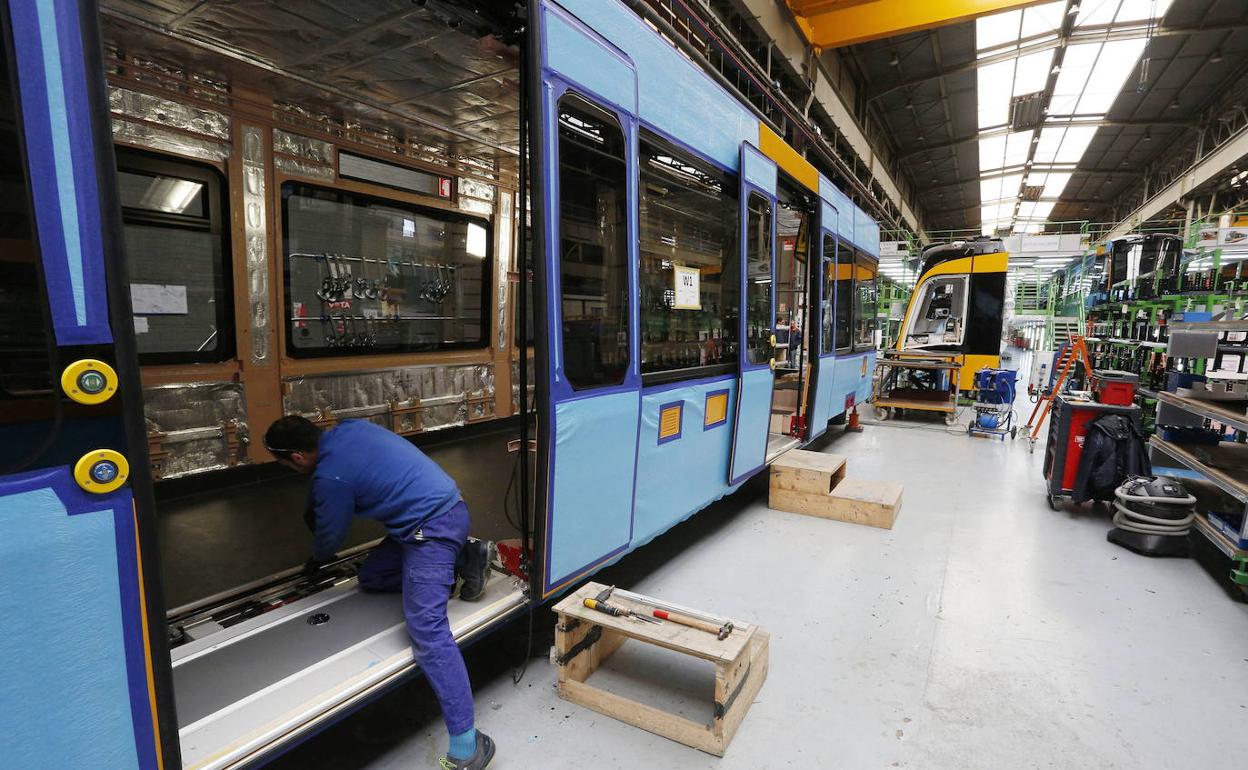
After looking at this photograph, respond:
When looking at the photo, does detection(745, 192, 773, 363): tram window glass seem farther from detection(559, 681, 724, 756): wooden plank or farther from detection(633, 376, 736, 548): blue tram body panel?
detection(559, 681, 724, 756): wooden plank

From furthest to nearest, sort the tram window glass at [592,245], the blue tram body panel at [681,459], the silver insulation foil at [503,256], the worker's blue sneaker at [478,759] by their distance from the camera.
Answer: the silver insulation foil at [503,256], the blue tram body panel at [681,459], the tram window glass at [592,245], the worker's blue sneaker at [478,759]

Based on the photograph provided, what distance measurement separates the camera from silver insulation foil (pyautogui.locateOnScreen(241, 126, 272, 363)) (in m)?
4.58

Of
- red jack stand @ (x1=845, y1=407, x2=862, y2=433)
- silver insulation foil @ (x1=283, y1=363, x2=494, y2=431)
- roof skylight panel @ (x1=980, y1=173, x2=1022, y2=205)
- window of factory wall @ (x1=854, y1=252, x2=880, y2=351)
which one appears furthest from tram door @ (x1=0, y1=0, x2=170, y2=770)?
roof skylight panel @ (x1=980, y1=173, x2=1022, y2=205)

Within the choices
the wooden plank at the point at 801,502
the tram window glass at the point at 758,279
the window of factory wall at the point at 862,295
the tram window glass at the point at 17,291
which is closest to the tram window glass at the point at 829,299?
the window of factory wall at the point at 862,295

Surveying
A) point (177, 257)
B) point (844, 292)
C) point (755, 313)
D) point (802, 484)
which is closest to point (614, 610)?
point (755, 313)

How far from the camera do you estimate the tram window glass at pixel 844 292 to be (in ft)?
20.5

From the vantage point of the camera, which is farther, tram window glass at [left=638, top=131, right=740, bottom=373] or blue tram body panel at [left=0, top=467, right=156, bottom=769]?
tram window glass at [left=638, top=131, right=740, bottom=373]

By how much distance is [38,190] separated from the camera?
1145 mm

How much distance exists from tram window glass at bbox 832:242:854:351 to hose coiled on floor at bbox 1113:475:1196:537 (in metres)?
2.88

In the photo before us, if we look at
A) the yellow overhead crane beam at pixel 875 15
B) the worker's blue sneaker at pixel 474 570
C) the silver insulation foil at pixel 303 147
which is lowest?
the worker's blue sneaker at pixel 474 570

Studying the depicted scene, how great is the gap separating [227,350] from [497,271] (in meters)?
2.95

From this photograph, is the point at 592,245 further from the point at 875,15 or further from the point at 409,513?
the point at 875,15

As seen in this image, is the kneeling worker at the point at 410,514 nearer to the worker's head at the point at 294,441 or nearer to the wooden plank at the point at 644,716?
the worker's head at the point at 294,441

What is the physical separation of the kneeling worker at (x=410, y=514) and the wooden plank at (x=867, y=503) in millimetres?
3349
